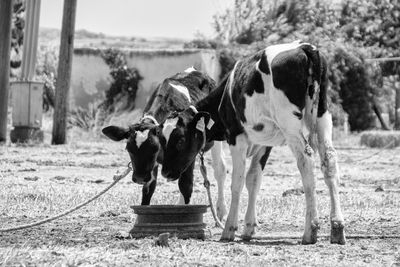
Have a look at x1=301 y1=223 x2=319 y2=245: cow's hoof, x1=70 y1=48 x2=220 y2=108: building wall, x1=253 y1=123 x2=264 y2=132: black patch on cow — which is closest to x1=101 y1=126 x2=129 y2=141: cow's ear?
x1=253 y1=123 x2=264 y2=132: black patch on cow

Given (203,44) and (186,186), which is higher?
(186,186)

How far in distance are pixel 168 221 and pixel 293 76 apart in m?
1.92

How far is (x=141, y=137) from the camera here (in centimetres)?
1073

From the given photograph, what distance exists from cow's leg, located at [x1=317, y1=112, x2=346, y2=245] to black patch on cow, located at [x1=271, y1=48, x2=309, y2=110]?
1.21 ft

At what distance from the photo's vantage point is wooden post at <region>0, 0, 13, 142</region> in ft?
86.0

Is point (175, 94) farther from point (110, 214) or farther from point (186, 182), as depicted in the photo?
point (110, 214)

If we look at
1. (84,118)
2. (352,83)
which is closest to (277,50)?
(84,118)

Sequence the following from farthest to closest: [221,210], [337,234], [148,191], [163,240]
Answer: [221,210] < [148,191] < [337,234] < [163,240]

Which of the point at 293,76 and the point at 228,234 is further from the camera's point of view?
the point at 228,234

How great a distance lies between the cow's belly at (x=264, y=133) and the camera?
10.2 metres

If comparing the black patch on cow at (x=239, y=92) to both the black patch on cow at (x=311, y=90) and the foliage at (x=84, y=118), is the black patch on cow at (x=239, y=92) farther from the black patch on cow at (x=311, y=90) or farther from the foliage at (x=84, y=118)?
the foliage at (x=84, y=118)

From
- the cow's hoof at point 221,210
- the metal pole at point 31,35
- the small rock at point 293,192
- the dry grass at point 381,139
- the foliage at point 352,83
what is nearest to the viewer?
the cow's hoof at point 221,210

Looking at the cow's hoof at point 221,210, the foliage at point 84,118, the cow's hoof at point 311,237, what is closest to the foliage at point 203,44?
the foliage at point 84,118

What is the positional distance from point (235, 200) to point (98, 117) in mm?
23375
